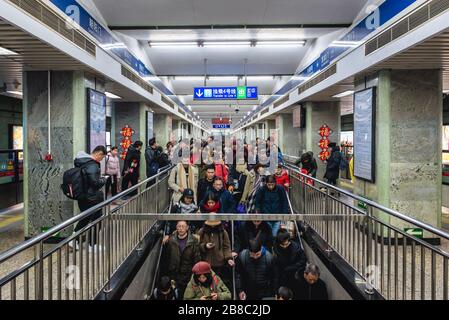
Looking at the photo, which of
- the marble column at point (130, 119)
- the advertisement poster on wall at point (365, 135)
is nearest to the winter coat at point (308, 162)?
the advertisement poster on wall at point (365, 135)

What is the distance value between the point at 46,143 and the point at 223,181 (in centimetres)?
288

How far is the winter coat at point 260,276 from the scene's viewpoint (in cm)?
441

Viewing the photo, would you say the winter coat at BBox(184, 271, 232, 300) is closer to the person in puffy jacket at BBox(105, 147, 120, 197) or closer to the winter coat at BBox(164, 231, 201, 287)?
the winter coat at BBox(164, 231, 201, 287)

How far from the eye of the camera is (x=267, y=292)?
14.5 feet

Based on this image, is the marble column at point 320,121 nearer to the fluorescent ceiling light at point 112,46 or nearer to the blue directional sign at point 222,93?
the blue directional sign at point 222,93

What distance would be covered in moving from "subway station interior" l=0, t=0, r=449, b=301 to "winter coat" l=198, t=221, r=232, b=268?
1cm

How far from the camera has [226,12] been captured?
7.14m

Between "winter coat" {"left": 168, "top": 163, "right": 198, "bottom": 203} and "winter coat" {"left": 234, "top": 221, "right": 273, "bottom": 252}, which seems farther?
"winter coat" {"left": 168, "top": 163, "right": 198, "bottom": 203}

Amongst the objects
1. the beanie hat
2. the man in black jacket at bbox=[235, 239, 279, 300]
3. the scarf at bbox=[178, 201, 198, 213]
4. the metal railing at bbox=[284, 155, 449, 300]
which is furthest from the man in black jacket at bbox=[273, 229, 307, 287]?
the scarf at bbox=[178, 201, 198, 213]

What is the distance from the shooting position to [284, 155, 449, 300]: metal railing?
8.79 ft

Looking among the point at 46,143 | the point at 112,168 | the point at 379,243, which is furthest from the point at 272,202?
the point at 112,168

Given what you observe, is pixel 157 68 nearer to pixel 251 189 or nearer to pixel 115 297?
pixel 251 189

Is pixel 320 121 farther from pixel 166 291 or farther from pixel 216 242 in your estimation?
pixel 166 291
